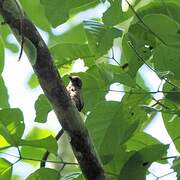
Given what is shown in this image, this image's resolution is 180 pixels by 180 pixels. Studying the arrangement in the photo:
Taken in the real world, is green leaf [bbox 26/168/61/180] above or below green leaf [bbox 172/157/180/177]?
above

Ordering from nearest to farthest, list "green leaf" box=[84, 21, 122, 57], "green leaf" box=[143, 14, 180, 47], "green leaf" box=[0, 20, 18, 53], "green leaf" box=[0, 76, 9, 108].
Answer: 1. "green leaf" box=[143, 14, 180, 47]
2. "green leaf" box=[84, 21, 122, 57]
3. "green leaf" box=[0, 76, 9, 108]
4. "green leaf" box=[0, 20, 18, 53]

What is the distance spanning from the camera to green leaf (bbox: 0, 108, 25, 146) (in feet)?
3.77

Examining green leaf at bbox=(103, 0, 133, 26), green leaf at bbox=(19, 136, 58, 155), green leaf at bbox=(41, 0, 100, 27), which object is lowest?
green leaf at bbox=(19, 136, 58, 155)

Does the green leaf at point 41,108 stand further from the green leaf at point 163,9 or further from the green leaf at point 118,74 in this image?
the green leaf at point 163,9

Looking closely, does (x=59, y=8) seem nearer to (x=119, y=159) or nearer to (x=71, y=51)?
(x=71, y=51)

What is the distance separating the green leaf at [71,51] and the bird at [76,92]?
0.14 metres

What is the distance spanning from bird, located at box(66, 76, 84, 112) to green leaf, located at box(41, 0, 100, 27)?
14 centimetres

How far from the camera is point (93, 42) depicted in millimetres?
1238

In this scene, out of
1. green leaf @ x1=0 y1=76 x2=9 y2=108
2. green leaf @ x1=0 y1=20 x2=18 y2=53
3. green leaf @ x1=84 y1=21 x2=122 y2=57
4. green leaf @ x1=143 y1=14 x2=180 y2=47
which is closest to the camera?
green leaf @ x1=143 y1=14 x2=180 y2=47

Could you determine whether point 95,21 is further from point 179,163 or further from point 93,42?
point 179,163

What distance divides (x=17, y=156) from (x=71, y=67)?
354 mm

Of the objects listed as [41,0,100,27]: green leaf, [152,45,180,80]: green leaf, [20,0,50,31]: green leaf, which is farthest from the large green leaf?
[20,0,50,31]: green leaf

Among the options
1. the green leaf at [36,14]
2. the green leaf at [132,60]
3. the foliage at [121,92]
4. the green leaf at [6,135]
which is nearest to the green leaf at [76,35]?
the green leaf at [36,14]

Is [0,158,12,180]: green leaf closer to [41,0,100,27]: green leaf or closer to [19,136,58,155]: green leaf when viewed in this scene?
[19,136,58,155]: green leaf
